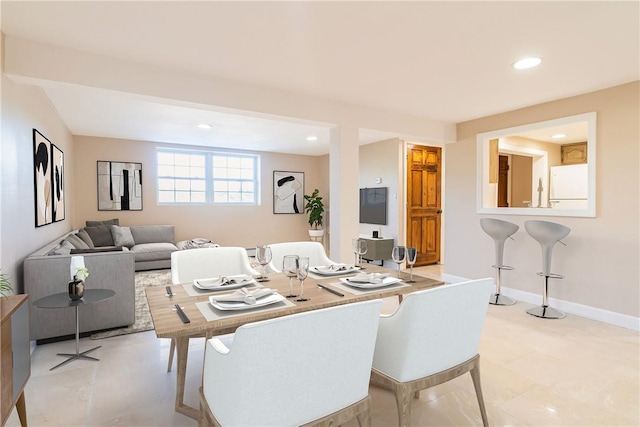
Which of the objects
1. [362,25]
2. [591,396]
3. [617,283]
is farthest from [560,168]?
[362,25]

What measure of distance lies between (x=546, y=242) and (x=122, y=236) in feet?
19.7

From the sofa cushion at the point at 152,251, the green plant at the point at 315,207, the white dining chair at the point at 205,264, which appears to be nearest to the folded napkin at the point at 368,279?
the white dining chair at the point at 205,264

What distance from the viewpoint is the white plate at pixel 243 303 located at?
1523 mm

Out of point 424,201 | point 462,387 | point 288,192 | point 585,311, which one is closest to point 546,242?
point 585,311

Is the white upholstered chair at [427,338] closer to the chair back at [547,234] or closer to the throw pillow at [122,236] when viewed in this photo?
the chair back at [547,234]

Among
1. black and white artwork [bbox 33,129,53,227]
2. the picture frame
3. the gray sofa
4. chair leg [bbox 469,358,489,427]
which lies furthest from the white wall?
black and white artwork [bbox 33,129,53,227]

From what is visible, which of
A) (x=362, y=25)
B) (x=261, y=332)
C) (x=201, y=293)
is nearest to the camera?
(x=261, y=332)

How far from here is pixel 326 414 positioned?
4.09ft

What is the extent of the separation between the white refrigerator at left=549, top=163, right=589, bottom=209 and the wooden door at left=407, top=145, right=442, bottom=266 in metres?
1.90

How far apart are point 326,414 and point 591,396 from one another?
6.09 ft

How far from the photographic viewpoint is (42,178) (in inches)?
130

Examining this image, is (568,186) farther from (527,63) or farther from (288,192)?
(288,192)

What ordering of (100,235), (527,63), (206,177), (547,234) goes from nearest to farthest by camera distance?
1. (527,63)
2. (547,234)
3. (100,235)
4. (206,177)

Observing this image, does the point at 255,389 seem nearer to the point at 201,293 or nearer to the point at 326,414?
the point at 326,414
